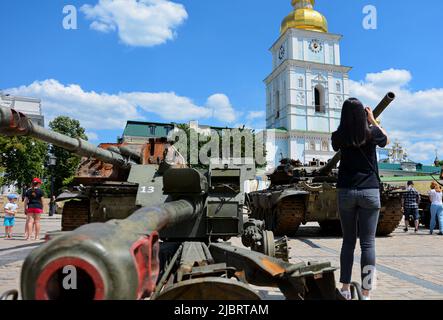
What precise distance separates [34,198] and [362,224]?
10.1 metres

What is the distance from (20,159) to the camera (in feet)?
92.0

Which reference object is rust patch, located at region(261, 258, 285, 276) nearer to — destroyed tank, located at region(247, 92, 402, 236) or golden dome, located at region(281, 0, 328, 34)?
destroyed tank, located at region(247, 92, 402, 236)

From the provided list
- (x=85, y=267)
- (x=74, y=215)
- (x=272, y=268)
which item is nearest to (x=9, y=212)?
(x=74, y=215)

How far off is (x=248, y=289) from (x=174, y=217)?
956 millimetres

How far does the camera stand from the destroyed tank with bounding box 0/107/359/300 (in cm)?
160

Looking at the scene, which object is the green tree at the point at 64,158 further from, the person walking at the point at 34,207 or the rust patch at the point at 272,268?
the rust patch at the point at 272,268

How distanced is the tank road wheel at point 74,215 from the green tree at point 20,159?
19711 millimetres

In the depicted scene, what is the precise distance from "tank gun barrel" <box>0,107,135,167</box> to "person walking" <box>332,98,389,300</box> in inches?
A: 125

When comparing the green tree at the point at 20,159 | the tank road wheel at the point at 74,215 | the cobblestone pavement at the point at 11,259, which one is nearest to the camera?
the cobblestone pavement at the point at 11,259

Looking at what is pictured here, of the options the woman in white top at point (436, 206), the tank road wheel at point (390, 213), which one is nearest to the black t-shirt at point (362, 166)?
the tank road wheel at point (390, 213)

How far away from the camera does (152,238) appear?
217 cm

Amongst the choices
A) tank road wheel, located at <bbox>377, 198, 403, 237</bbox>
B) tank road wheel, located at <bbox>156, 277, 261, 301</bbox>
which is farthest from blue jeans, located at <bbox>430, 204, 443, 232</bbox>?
tank road wheel, located at <bbox>156, 277, 261, 301</bbox>

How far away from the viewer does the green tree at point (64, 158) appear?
1501 inches
